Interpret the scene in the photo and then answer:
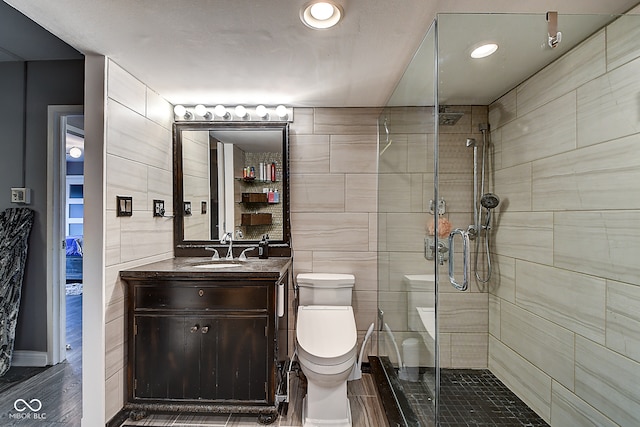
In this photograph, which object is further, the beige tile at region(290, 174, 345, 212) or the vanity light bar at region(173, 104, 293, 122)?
the beige tile at region(290, 174, 345, 212)

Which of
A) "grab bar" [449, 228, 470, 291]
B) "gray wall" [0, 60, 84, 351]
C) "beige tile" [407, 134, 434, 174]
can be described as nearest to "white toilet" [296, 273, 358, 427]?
"grab bar" [449, 228, 470, 291]

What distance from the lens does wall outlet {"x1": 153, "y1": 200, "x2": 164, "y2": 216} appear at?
8.23 feet

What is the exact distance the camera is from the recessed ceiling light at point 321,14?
1.49m

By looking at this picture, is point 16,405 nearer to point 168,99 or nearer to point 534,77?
point 168,99

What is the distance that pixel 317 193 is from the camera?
2.87 m

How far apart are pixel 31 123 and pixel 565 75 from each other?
3549mm

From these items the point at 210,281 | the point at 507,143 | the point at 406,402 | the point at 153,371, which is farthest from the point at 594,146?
the point at 153,371

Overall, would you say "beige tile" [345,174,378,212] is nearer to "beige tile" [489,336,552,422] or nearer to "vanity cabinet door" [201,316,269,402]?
"vanity cabinet door" [201,316,269,402]

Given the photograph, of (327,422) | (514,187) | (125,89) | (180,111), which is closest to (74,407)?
(327,422)

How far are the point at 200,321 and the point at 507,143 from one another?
1.90 meters

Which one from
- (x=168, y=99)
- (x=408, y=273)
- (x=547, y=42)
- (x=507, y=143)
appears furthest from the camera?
(x=168, y=99)

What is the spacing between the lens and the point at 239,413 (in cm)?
218

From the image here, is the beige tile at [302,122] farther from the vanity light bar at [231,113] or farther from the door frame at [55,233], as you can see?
the door frame at [55,233]

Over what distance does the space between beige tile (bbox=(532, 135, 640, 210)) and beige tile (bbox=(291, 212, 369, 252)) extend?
55.9 inches
